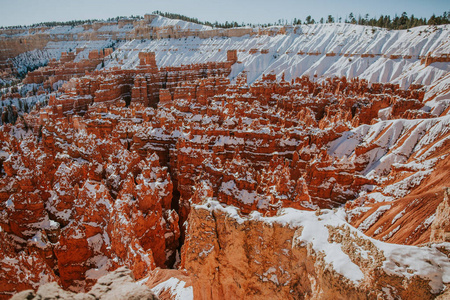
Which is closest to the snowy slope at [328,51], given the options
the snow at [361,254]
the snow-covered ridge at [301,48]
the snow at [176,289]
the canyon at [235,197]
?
the snow-covered ridge at [301,48]

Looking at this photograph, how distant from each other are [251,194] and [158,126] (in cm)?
1311

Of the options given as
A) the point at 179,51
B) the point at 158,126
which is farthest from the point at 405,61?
the point at 179,51

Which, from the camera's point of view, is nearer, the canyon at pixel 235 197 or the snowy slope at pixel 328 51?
the canyon at pixel 235 197

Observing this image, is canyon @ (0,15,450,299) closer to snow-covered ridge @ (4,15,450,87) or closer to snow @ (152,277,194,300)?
snow @ (152,277,194,300)

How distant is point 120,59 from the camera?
283 feet

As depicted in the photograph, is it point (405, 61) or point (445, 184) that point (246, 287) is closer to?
point (445, 184)

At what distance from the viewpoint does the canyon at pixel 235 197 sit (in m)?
5.63

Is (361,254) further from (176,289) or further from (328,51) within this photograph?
(328,51)

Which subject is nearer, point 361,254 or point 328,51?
point 361,254

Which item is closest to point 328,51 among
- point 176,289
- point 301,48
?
point 301,48

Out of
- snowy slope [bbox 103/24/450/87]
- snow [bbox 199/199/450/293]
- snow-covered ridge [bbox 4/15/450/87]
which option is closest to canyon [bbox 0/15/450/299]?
snow [bbox 199/199/450/293]

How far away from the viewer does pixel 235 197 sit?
14.9 meters

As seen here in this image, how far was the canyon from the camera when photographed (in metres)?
5.63

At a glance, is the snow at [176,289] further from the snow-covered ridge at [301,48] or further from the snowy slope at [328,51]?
the snowy slope at [328,51]
